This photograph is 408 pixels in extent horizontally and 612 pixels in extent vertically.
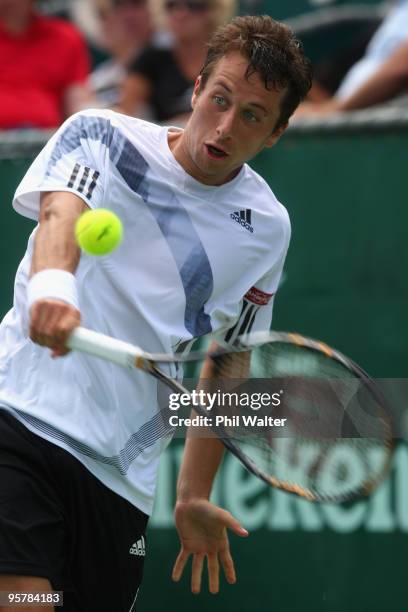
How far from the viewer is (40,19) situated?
6.86 metres

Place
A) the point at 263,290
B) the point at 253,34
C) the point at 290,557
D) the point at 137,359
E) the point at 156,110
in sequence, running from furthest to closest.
→ the point at 156,110, the point at 290,557, the point at 263,290, the point at 253,34, the point at 137,359

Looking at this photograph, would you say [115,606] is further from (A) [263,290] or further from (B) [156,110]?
(B) [156,110]

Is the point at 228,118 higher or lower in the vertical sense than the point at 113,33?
lower

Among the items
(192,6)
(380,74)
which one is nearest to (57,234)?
(380,74)

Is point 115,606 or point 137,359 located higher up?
point 137,359

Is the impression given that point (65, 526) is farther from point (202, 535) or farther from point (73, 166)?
point (73, 166)

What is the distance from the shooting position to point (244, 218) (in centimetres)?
367

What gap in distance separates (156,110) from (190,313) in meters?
3.37

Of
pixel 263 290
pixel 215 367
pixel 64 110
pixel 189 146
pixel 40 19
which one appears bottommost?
pixel 215 367

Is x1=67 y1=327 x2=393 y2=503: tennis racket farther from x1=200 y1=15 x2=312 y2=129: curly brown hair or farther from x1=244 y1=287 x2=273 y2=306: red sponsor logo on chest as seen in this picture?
x1=200 y1=15 x2=312 y2=129: curly brown hair

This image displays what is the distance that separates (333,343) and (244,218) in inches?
78.5

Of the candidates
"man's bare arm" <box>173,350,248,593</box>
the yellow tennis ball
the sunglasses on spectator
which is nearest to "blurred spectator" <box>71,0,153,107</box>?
the sunglasses on spectator

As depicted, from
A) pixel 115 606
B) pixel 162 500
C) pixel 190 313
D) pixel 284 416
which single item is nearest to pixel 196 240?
pixel 190 313

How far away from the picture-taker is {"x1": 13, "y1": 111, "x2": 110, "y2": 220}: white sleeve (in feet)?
10.9
